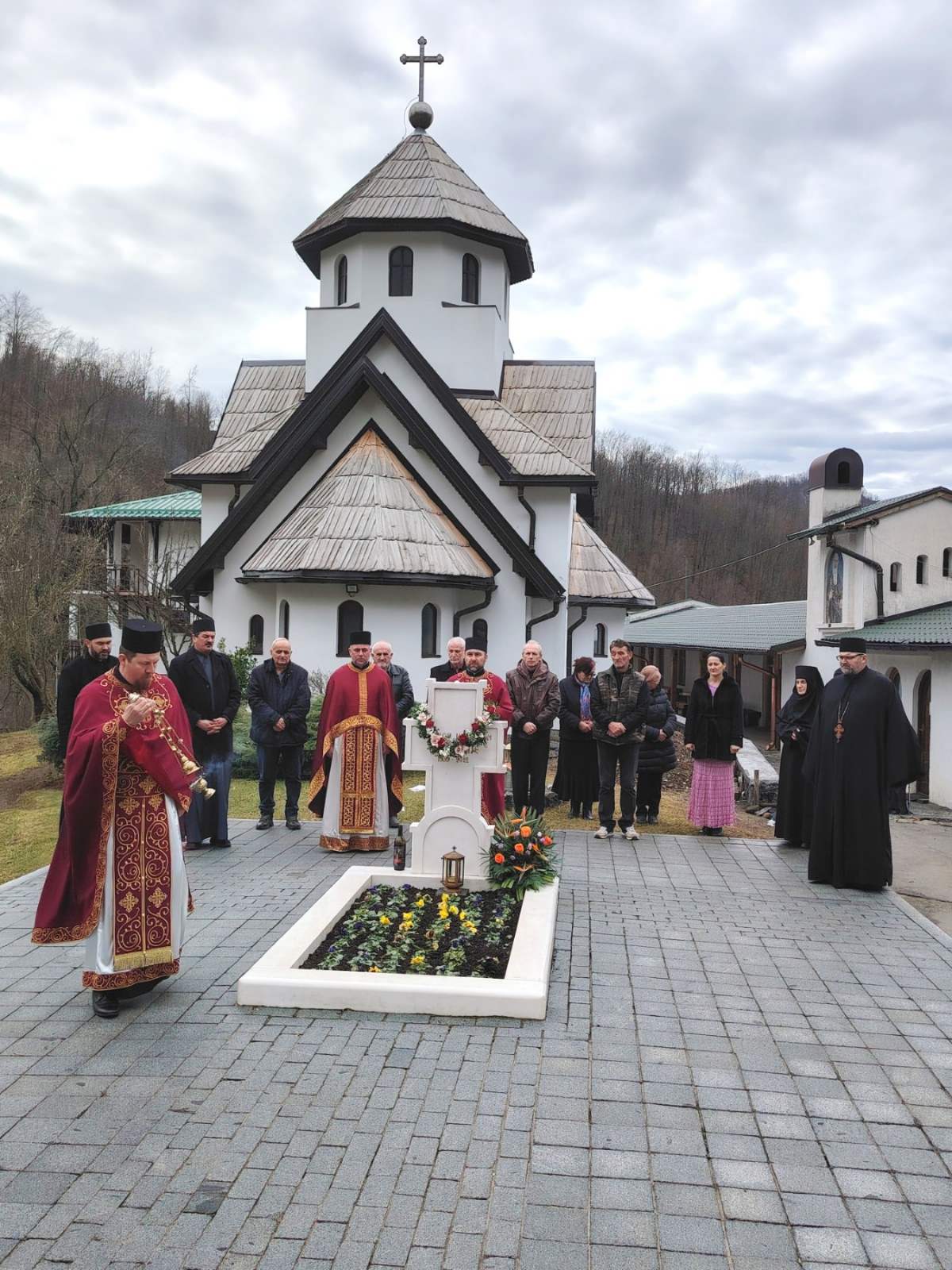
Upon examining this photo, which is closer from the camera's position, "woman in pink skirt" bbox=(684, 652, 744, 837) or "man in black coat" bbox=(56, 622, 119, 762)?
"man in black coat" bbox=(56, 622, 119, 762)

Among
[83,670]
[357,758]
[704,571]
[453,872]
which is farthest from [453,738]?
[704,571]

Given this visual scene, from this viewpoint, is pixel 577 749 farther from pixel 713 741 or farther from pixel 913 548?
pixel 913 548

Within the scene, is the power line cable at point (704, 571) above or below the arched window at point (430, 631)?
above

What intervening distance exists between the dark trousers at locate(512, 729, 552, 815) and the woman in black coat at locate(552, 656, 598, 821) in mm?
433

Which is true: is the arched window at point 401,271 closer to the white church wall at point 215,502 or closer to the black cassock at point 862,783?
the white church wall at point 215,502

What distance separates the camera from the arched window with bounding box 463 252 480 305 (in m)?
20.4

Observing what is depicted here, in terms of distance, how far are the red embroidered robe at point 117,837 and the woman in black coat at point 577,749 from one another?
5496 millimetres

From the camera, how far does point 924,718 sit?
62.8ft

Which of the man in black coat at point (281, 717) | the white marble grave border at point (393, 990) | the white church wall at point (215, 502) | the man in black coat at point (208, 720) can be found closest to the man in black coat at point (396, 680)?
the man in black coat at point (281, 717)

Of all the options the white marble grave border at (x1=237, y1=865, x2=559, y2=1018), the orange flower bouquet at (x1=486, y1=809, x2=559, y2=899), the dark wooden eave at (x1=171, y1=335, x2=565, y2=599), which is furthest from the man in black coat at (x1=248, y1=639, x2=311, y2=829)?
the dark wooden eave at (x1=171, y1=335, x2=565, y2=599)

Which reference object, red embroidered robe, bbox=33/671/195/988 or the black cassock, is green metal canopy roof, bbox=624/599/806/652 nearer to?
the black cassock

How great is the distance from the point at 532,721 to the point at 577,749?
4.71 ft

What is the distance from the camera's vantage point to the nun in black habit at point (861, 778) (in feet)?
25.4

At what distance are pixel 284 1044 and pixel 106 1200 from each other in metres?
1.34
